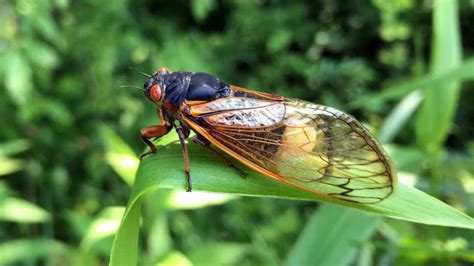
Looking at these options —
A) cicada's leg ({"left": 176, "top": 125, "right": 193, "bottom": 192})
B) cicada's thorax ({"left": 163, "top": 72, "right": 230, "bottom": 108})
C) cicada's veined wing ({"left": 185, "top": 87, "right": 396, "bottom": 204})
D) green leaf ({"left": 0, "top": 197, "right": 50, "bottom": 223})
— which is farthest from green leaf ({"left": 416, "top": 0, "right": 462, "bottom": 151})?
green leaf ({"left": 0, "top": 197, "right": 50, "bottom": 223})

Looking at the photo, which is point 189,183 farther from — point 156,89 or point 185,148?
point 156,89

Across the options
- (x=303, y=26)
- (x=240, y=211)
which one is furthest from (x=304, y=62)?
(x=240, y=211)

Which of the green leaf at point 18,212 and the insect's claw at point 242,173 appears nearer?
the insect's claw at point 242,173

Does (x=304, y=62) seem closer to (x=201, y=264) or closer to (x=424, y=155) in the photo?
(x=424, y=155)

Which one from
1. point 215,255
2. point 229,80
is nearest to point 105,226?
point 215,255

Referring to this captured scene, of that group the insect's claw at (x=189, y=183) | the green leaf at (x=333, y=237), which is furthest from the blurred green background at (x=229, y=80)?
the insect's claw at (x=189, y=183)

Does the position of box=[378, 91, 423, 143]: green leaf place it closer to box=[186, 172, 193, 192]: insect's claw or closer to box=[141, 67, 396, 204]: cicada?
box=[141, 67, 396, 204]: cicada

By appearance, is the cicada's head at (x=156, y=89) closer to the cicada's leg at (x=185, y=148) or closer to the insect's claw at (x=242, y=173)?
the cicada's leg at (x=185, y=148)
